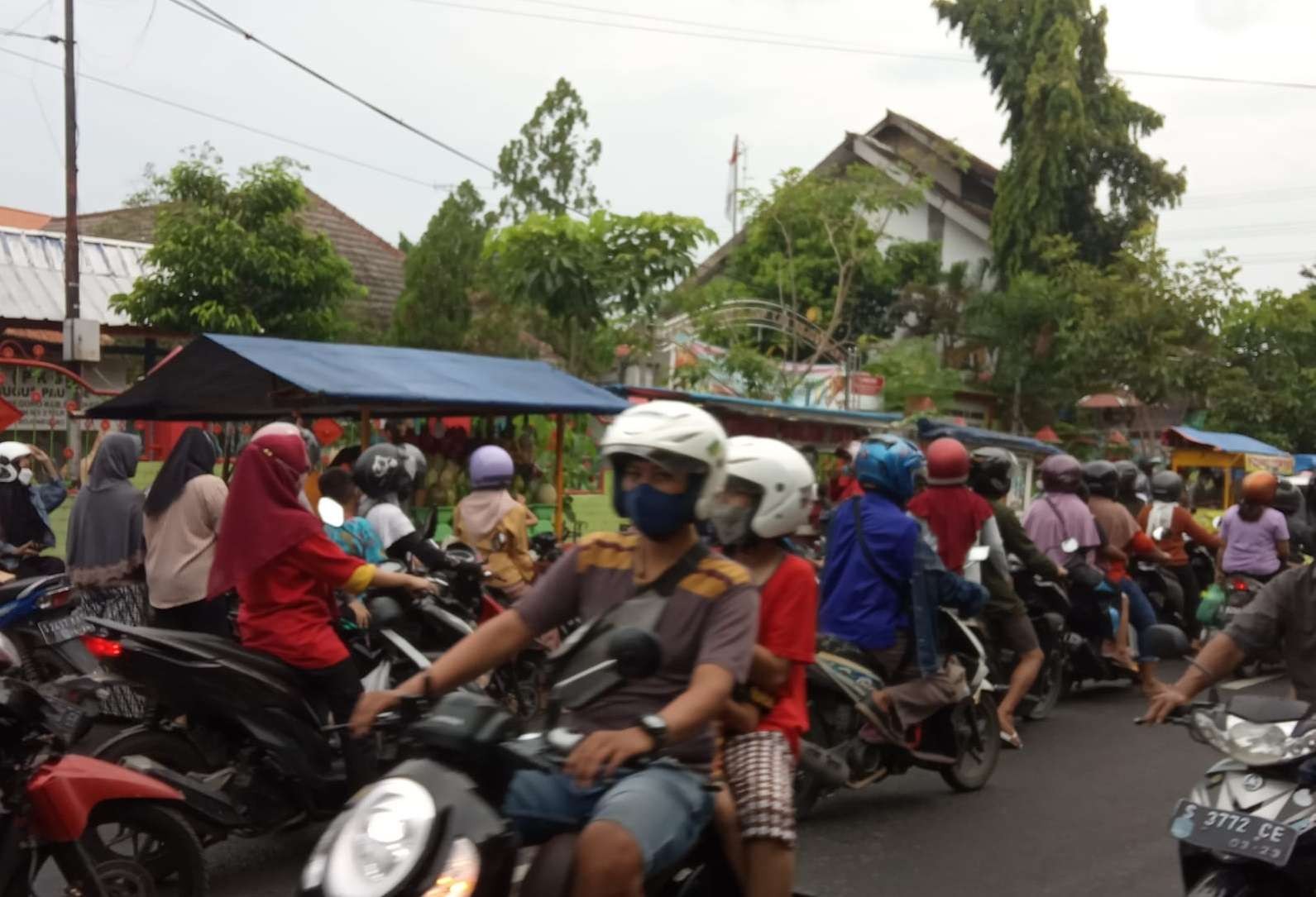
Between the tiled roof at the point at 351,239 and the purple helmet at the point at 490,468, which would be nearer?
the purple helmet at the point at 490,468

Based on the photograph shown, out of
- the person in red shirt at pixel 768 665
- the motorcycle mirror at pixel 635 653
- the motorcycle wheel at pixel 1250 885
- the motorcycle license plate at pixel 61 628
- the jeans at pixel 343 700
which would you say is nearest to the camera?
the motorcycle mirror at pixel 635 653

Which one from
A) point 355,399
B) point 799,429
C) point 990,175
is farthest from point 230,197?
point 990,175

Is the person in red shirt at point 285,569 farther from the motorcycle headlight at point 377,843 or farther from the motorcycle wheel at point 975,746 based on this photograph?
the motorcycle wheel at point 975,746

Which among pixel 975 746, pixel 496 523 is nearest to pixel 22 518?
pixel 496 523

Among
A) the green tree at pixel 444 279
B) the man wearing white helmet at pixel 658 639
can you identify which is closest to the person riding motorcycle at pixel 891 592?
the man wearing white helmet at pixel 658 639

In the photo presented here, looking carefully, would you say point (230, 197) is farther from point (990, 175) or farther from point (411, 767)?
point (990, 175)

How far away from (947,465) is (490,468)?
8.08 ft

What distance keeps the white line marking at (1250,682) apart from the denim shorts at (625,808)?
8734mm

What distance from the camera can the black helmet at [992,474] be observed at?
28.2ft

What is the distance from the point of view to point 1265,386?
30750 millimetres

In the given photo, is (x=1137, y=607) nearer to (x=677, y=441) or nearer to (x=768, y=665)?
(x=768, y=665)

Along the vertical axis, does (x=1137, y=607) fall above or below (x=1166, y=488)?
below

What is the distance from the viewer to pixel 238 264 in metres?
19.1

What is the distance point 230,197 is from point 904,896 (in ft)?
52.9
